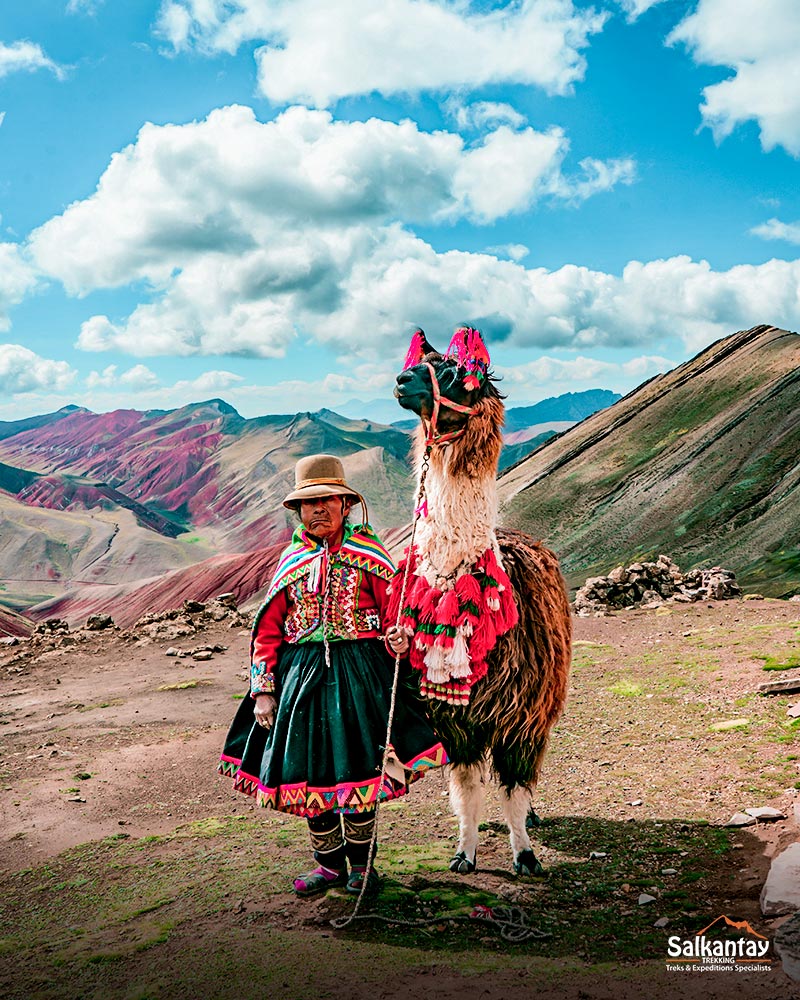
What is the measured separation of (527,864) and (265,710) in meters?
1.66

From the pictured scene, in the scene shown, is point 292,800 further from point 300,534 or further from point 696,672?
point 696,672

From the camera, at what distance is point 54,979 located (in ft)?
9.82

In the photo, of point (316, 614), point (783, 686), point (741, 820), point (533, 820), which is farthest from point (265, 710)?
point (783, 686)

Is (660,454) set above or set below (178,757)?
above

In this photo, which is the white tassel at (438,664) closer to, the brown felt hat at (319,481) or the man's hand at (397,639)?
the man's hand at (397,639)

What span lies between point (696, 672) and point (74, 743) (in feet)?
20.2

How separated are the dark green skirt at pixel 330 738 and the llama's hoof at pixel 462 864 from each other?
0.72 metres

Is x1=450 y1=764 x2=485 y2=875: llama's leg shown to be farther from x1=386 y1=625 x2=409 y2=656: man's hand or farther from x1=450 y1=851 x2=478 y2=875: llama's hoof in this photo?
x1=386 y1=625 x2=409 y2=656: man's hand

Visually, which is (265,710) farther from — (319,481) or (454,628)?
(319,481)

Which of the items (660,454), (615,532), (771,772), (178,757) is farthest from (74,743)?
(660,454)

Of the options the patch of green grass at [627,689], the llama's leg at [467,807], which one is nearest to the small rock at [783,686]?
the patch of green grass at [627,689]

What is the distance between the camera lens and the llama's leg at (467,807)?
3992 mm

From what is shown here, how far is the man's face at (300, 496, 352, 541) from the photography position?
3674 millimetres

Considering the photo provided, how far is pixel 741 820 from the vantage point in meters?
4.34
